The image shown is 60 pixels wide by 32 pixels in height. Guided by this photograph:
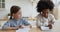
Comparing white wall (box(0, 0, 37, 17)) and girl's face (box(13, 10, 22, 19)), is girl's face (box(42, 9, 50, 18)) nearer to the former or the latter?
girl's face (box(13, 10, 22, 19))

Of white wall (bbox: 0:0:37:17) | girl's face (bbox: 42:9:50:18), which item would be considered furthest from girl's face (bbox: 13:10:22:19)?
white wall (bbox: 0:0:37:17)

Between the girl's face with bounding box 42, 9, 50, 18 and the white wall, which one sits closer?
the girl's face with bounding box 42, 9, 50, 18

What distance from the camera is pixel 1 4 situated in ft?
13.9

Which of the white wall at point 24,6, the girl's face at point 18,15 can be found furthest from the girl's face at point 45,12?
the white wall at point 24,6

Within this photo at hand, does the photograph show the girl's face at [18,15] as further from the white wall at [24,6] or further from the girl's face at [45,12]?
the white wall at [24,6]

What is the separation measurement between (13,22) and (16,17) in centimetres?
10

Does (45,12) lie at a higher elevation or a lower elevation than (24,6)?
lower

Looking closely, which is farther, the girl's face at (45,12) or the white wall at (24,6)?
the white wall at (24,6)

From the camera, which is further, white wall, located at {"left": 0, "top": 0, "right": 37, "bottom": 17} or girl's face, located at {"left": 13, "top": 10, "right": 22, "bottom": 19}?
white wall, located at {"left": 0, "top": 0, "right": 37, "bottom": 17}

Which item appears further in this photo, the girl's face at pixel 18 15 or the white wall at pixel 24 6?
the white wall at pixel 24 6

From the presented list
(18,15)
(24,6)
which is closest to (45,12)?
(18,15)

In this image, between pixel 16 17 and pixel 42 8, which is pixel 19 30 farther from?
pixel 42 8

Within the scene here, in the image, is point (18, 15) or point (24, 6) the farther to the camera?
point (24, 6)

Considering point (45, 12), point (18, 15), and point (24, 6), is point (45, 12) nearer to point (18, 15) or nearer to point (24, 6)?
point (18, 15)
